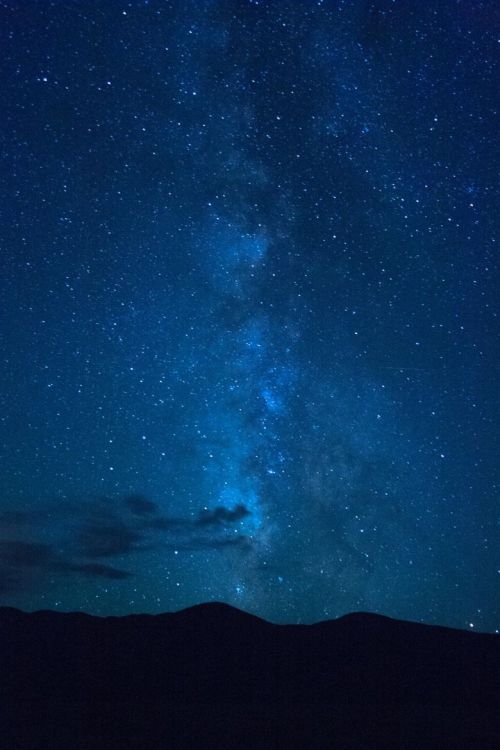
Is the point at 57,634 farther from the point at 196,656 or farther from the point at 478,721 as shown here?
the point at 478,721

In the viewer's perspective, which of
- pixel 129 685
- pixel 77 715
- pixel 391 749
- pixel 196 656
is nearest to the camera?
pixel 391 749

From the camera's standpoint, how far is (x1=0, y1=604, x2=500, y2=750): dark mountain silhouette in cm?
1672

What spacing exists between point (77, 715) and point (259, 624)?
2388cm

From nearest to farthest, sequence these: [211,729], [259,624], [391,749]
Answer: [391,749]
[211,729]
[259,624]

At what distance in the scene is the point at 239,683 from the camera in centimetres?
3183

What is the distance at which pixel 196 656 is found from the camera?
36.2 metres

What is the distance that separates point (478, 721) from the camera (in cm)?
2019

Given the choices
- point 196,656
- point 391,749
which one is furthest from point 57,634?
point 391,749

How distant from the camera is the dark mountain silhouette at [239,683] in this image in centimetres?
1672

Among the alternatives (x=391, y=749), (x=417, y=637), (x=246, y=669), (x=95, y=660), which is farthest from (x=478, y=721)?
(x=95, y=660)

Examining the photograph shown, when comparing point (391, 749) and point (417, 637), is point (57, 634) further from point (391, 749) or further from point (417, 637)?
point (391, 749)

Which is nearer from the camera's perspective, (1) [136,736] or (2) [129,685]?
(1) [136,736]

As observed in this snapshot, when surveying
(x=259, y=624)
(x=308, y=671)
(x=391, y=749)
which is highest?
(x=259, y=624)

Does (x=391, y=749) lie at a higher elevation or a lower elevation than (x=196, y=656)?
lower
